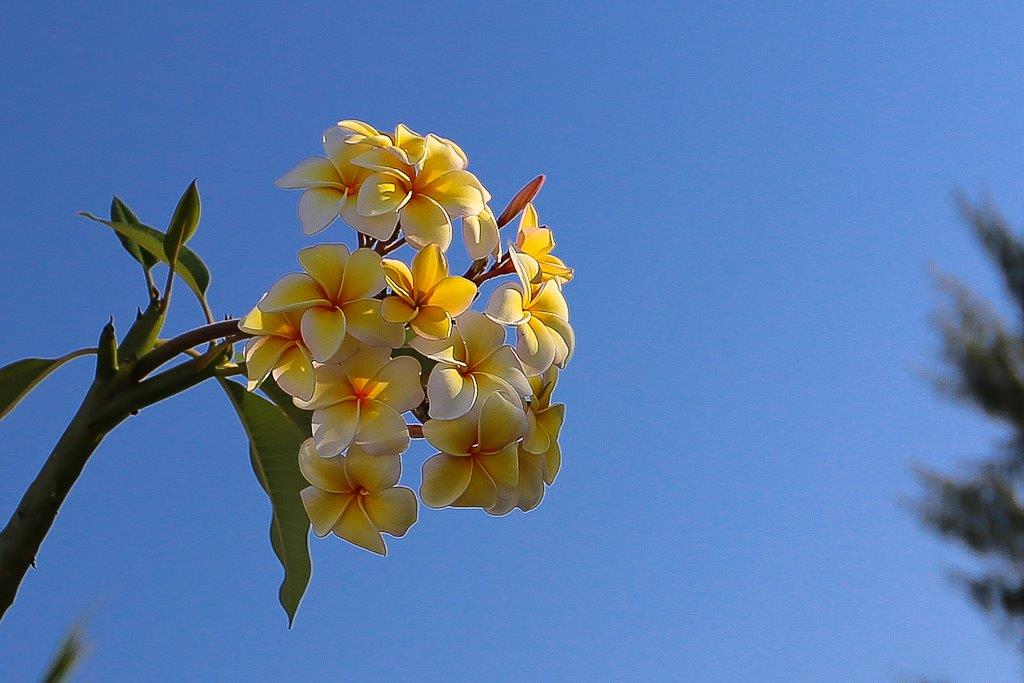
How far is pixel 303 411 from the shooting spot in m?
0.62

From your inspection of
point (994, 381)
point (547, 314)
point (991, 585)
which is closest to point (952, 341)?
point (994, 381)

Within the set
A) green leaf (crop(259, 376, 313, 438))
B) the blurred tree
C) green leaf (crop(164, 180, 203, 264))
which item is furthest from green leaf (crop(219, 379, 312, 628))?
the blurred tree

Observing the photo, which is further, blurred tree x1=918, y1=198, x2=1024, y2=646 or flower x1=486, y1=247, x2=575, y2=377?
blurred tree x1=918, y1=198, x2=1024, y2=646

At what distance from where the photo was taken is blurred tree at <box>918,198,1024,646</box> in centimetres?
646

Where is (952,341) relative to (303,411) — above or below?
above

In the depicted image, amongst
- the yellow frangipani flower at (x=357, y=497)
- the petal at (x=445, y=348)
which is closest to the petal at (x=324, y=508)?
the yellow frangipani flower at (x=357, y=497)

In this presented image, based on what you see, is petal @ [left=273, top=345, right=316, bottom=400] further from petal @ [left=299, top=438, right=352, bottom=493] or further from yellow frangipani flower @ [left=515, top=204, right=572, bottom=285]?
yellow frangipani flower @ [left=515, top=204, right=572, bottom=285]

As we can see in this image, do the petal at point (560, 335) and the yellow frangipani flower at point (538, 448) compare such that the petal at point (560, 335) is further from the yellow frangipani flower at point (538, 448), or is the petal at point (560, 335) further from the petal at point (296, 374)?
the petal at point (296, 374)

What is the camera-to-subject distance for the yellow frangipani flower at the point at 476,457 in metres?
0.54

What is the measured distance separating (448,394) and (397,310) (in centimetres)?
6

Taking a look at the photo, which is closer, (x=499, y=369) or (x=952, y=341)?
(x=499, y=369)

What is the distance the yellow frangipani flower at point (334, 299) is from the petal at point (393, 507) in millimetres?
86

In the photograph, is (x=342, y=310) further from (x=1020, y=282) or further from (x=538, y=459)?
(x=1020, y=282)

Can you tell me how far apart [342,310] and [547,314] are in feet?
0.42
